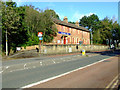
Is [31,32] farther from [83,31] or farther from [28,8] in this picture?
[83,31]

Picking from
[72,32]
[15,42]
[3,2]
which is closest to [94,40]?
[72,32]

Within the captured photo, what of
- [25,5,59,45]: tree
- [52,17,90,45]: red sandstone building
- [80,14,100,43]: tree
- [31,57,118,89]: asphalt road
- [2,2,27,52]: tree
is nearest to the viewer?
[31,57,118,89]: asphalt road

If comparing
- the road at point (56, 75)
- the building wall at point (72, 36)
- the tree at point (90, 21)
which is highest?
the tree at point (90, 21)

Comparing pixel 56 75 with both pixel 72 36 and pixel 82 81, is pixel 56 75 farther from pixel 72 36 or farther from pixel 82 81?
pixel 72 36

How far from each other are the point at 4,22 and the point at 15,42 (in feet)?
23.8

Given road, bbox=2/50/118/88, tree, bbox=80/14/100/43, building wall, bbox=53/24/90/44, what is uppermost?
tree, bbox=80/14/100/43

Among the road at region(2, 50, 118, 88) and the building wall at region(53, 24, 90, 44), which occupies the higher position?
the building wall at region(53, 24, 90, 44)

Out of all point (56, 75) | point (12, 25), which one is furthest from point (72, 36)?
point (56, 75)

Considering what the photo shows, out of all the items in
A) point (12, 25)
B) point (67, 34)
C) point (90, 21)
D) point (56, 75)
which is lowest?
point (56, 75)

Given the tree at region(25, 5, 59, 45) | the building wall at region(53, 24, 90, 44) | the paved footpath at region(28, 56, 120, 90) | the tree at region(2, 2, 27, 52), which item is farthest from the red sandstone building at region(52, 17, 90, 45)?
the paved footpath at region(28, 56, 120, 90)

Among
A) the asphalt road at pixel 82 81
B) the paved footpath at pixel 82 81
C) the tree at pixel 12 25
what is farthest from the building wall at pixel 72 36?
the asphalt road at pixel 82 81

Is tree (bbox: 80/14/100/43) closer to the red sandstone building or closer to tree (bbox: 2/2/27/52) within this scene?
the red sandstone building

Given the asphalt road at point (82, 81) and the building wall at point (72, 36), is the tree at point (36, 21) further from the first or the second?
the asphalt road at point (82, 81)

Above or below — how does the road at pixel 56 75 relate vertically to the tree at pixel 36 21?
below
